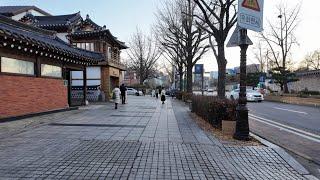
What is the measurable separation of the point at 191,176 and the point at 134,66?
70.0 meters

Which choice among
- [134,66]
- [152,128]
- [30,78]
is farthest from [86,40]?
[134,66]

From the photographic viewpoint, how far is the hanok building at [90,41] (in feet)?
121

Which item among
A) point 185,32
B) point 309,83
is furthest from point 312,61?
point 185,32

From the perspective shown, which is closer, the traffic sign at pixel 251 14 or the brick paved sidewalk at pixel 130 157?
the brick paved sidewalk at pixel 130 157

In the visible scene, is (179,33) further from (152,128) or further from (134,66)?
(134,66)

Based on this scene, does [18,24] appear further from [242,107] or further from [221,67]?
[242,107]

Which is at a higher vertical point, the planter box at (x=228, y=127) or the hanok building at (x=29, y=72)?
the hanok building at (x=29, y=72)

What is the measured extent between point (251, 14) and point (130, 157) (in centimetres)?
570

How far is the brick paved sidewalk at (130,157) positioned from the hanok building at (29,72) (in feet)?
12.2

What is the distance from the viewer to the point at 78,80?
36844 millimetres

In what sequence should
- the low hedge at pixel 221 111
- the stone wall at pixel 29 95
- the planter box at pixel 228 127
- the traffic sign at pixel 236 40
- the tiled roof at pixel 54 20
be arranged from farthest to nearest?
the tiled roof at pixel 54 20, the stone wall at pixel 29 95, the low hedge at pixel 221 111, the planter box at pixel 228 127, the traffic sign at pixel 236 40

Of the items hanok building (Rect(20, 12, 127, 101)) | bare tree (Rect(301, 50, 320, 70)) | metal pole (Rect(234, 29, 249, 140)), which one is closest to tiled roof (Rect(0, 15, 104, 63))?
metal pole (Rect(234, 29, 249, 140))

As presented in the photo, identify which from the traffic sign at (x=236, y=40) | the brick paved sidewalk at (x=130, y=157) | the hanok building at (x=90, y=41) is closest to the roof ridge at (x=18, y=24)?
the brick paved sidewalk at (x=130, y=157)

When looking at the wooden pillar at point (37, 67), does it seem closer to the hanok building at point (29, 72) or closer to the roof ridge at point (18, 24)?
the hanok building at point (29, 72)
